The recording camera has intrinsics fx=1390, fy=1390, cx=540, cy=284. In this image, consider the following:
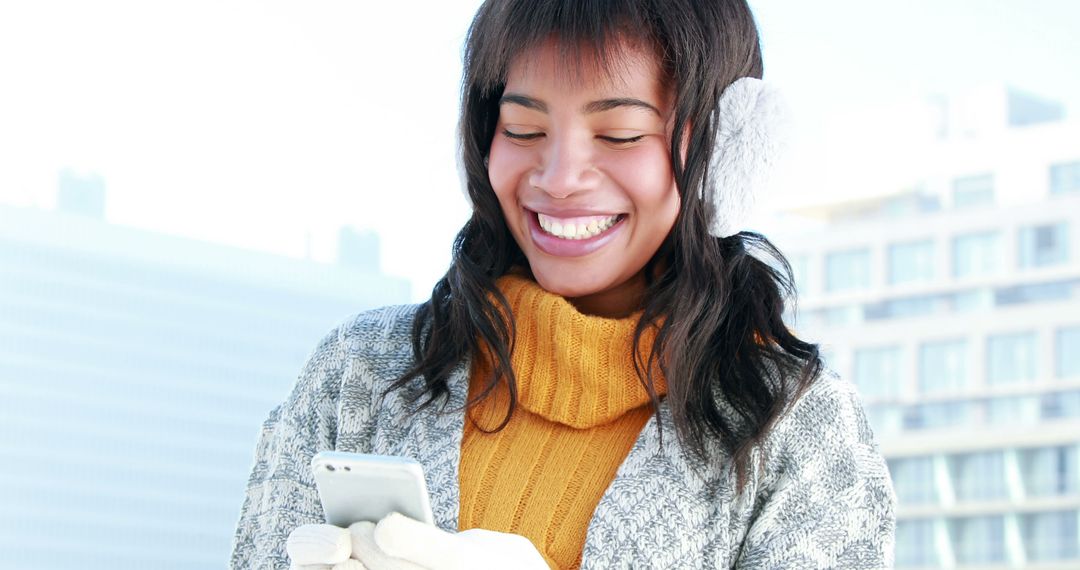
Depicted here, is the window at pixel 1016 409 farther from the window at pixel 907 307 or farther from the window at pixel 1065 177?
the window at pixel 1065 177

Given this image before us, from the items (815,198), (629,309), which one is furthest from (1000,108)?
(629,309)

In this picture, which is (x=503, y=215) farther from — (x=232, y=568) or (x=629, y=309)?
(x=232, y=568)

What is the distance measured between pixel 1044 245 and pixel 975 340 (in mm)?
2246

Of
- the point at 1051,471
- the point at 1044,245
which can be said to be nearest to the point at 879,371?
the point at 1051,471

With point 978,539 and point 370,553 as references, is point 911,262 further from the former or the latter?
A: point 370,553

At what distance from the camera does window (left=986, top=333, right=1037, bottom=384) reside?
85.8 ft

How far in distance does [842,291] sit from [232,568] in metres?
26.9

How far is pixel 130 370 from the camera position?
4762 centimetres

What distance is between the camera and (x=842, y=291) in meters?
27.3

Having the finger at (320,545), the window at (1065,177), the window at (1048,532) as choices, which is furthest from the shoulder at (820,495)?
the window at (1065,177)

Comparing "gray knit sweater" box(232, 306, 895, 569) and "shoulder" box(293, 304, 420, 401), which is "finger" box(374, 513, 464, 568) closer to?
"gray knit sweater" box(232, 306, 895, 569)

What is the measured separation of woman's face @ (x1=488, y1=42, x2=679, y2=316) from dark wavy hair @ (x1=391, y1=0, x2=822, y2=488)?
0.5 inches

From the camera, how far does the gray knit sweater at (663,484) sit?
102cm

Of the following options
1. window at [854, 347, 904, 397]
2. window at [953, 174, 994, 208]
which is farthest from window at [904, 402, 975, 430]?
window at [953, 174, 994, 208]
